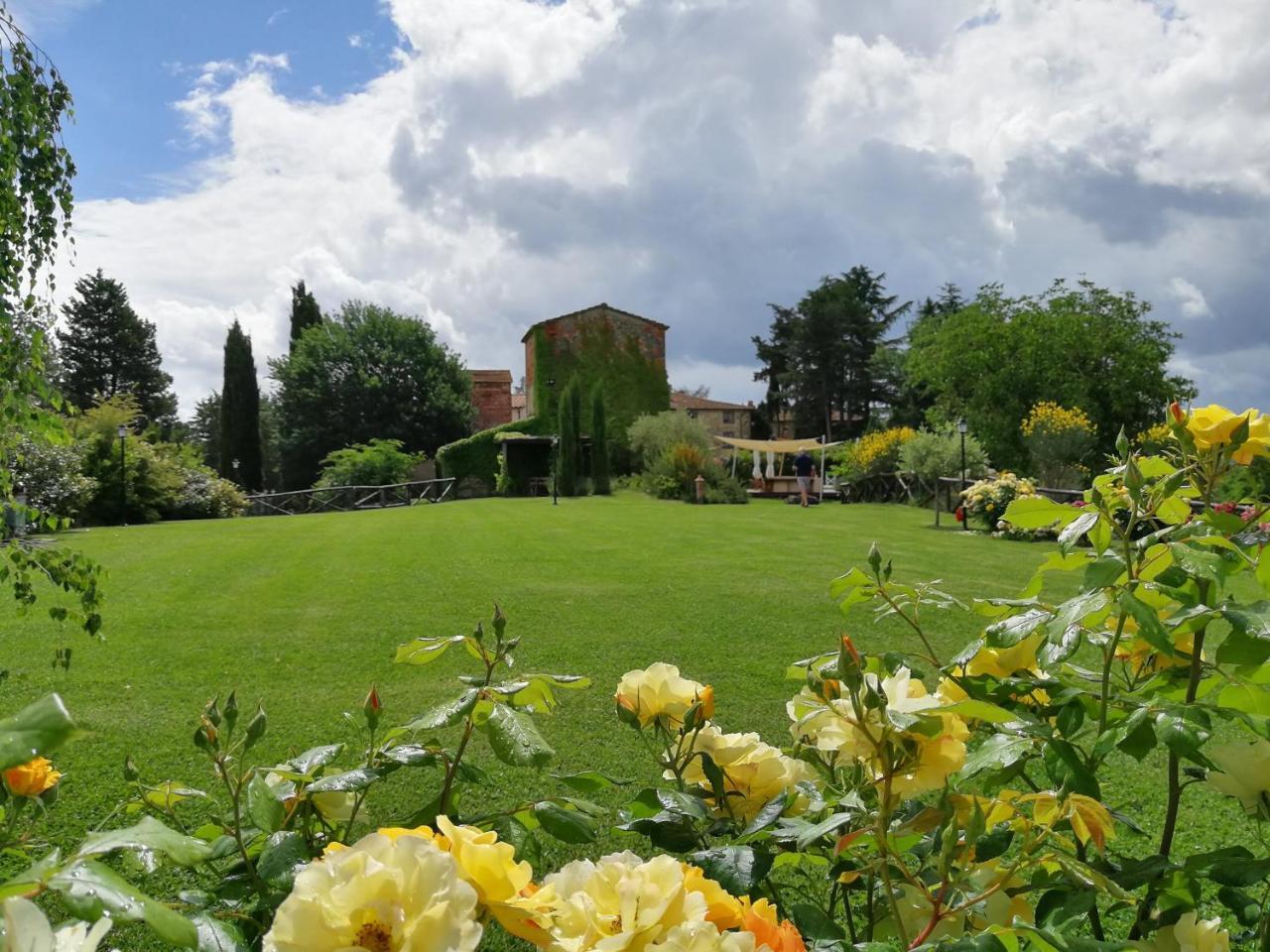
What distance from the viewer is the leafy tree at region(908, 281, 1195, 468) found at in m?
25.9

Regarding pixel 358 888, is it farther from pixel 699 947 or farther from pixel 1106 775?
pixel 1106 775

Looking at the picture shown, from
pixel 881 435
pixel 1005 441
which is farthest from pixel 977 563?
pixel 1005 441

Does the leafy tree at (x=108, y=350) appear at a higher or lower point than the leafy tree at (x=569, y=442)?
→ higher

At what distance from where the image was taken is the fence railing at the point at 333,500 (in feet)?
91.1

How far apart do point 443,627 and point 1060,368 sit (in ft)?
79.4

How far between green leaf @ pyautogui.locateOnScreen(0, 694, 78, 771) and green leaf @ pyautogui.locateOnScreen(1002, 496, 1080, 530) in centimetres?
101

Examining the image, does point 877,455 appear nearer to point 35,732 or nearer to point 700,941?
point 700,941

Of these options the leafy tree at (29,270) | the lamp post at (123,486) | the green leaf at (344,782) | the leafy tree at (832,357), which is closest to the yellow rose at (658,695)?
the green leaf at (344,782)

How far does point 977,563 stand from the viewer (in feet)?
34.5

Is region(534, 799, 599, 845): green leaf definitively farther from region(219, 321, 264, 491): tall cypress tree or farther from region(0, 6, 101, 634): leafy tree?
region(219, 321, 264, 491): tall cypress tree

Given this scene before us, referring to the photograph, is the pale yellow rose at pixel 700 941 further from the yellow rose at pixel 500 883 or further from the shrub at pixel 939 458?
the shrub at pixel 939 458

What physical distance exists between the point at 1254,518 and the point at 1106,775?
305cm

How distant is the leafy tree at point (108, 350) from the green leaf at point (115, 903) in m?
44.1

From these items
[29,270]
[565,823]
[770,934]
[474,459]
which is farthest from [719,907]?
[474,459]
